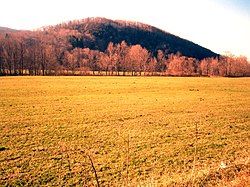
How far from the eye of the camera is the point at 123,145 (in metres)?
13.9

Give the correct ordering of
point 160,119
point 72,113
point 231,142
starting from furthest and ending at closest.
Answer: point 72,113 → point 160,119 → point 231,142

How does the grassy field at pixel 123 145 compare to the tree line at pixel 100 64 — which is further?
the tree line at pixel 100 64

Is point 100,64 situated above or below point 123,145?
above

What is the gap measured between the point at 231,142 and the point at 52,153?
31.0 feet

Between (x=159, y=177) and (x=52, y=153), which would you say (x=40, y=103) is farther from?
(x=159, y=177)

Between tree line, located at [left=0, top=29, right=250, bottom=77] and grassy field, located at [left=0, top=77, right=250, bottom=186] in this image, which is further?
tree line, located at [left=0, top=29, right=250, bottom=77]

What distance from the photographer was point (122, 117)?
21.2 m

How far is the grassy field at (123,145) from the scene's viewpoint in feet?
31.9

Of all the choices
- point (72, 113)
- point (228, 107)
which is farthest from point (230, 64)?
point (72, 113)

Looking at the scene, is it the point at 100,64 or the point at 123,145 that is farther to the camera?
the point at 100,64

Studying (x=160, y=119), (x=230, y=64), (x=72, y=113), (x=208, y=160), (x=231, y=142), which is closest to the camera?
(x=208, y=160)

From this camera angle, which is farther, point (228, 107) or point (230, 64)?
point (230, 64)

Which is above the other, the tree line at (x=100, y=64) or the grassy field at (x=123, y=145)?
the tree line at (x=100, y=64)

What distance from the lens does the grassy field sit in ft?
31.9
